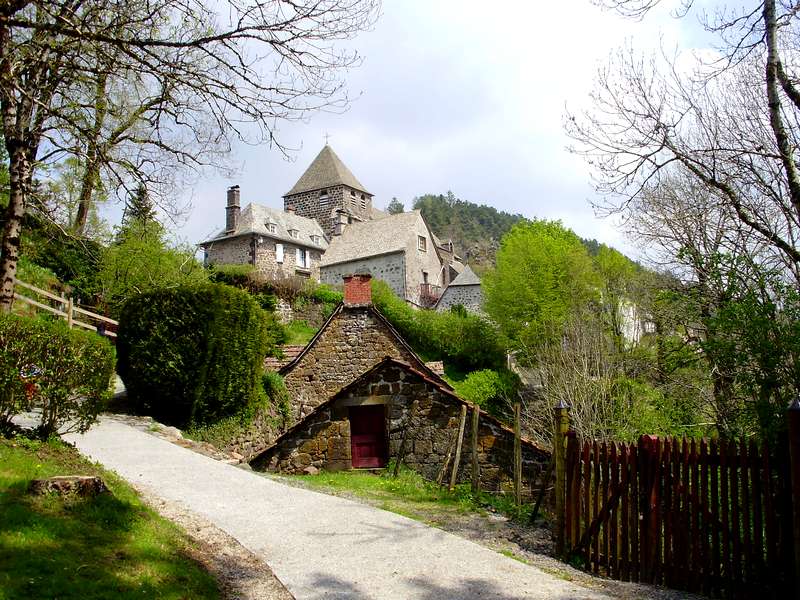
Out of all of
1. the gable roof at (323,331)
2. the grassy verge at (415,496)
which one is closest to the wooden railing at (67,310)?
the gable roof at (323,331)

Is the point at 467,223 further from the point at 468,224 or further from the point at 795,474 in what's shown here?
the point at 795,474

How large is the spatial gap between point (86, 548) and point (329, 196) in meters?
53.1

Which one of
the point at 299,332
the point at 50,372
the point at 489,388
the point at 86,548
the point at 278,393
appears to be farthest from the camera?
the point at 299,332

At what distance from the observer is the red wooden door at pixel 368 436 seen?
41.1 feet

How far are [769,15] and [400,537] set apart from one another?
23.5 feet

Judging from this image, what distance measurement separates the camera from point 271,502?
778 centimetres

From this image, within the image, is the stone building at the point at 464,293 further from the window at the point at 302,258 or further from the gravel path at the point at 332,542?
the gravel path at the point at 332,542

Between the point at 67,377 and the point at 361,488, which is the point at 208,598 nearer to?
the point at 67,377

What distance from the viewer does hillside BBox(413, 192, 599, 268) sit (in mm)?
91994

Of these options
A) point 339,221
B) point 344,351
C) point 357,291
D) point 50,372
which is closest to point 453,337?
point 357,291

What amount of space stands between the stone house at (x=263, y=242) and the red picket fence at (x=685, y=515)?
3887cm

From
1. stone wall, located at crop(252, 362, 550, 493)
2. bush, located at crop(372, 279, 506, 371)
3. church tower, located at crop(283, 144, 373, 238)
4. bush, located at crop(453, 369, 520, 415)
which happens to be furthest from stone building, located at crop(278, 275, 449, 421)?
church tower, located at crop(283, 144, 373, 238)

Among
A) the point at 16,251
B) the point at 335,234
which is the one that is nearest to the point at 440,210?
the point at 335,234

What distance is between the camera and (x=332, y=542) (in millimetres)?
6336
